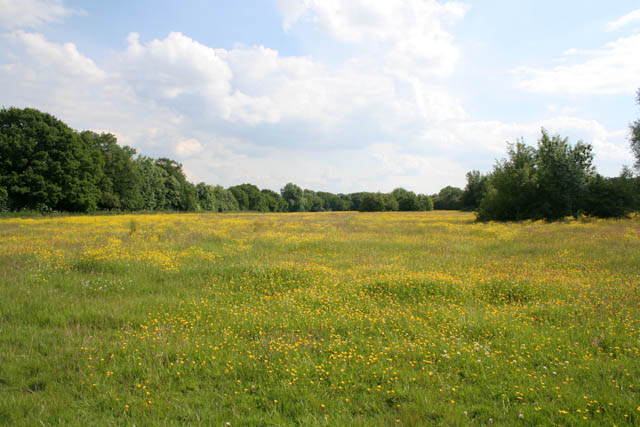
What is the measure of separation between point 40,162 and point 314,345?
52678mm

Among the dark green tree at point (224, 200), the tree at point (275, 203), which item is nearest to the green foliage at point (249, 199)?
the tree at point (275, 203)

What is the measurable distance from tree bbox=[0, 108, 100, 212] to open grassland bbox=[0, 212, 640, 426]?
133 ft

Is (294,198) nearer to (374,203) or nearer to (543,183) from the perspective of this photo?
(374,203)

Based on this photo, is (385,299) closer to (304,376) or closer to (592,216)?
(304,376)

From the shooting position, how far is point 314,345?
562 centimetres

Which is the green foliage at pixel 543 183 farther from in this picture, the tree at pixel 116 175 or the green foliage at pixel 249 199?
the green foliage at pixel 249 199

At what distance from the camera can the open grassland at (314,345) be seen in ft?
13.2

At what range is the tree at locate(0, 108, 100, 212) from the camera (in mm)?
40750

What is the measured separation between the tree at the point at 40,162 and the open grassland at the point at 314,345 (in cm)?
4054

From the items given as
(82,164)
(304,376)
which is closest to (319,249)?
(304,376)

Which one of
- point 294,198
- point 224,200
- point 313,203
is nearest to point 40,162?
point 224,200

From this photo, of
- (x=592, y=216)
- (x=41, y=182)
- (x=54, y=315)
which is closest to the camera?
(x=54, y=315)

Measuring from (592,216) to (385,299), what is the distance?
34.8 m

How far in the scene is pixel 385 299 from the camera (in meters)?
8.24
